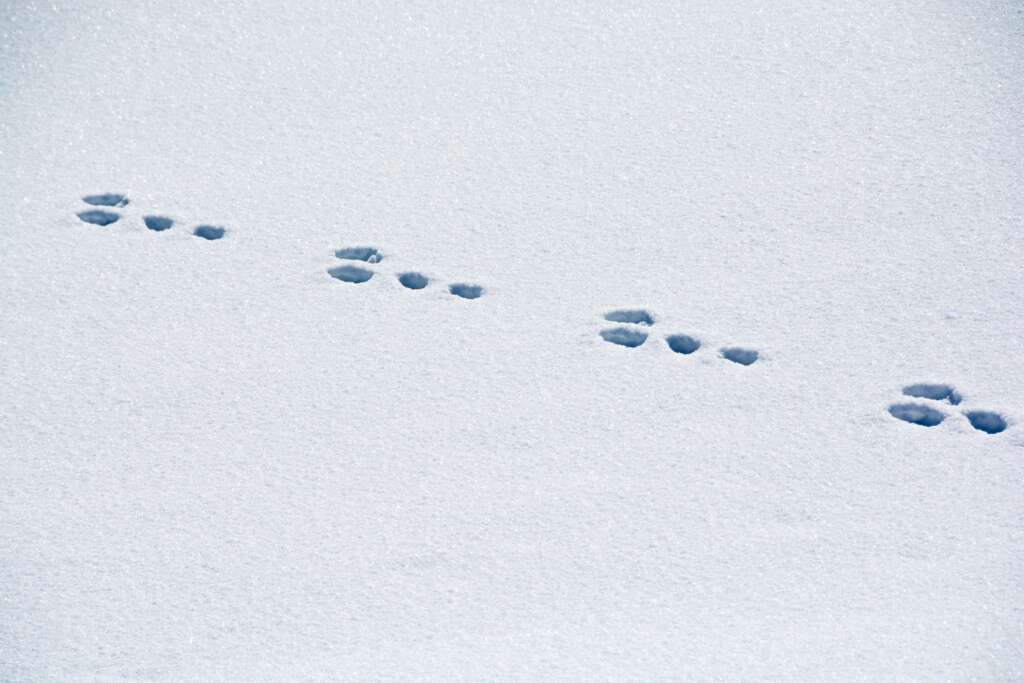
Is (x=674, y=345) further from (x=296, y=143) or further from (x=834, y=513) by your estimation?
(x=296, y=143)

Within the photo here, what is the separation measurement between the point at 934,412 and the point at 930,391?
0.06m

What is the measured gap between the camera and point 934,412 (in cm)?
261

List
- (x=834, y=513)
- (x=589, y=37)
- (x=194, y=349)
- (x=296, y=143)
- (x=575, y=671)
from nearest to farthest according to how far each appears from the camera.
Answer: (x=575, y=671)
(x=834, y=513)
(x=194, y=349)
(x=296, y=143)
(x=589, y=37)

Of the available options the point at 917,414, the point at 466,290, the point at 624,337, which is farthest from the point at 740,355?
the point at 466,290

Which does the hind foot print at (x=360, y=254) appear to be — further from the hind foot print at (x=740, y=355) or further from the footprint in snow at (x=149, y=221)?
the hind foot print at (x=740, y=355)

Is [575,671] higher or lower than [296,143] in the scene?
lower

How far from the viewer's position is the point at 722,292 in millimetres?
2947

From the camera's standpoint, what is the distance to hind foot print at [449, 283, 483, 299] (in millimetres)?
2959

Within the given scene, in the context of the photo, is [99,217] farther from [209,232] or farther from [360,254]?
[360,254]

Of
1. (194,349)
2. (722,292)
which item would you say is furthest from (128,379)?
(722,292)

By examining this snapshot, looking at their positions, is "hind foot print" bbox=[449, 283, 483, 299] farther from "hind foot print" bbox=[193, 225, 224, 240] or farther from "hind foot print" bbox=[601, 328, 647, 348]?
"hind foot print" bbox=[193, 225, 224, 240]

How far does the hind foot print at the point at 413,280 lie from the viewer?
2.98m

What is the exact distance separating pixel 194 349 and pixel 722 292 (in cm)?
113

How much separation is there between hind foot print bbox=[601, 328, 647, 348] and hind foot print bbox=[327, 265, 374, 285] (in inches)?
22.1
